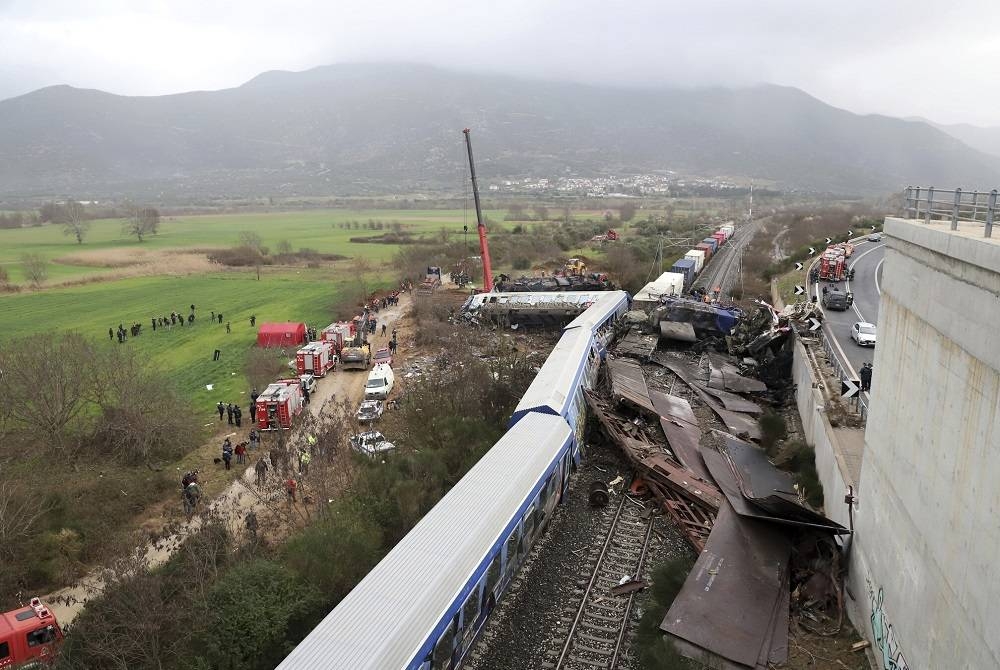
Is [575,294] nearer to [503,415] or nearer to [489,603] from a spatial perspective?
[503,415]

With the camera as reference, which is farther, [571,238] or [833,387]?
[571,238]

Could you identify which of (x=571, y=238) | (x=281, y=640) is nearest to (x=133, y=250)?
(x=571, y=238)

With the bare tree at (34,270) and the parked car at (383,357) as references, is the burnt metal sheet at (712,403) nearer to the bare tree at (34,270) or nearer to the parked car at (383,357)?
the parked car at (383,357)

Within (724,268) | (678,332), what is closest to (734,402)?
(678,332)

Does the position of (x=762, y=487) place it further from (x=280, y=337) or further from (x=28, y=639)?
(x=280, y=337)

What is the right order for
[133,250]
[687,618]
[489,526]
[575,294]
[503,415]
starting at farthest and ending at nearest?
[133,250] → [575,294] → [503,415] → [489,526] → [687,618]

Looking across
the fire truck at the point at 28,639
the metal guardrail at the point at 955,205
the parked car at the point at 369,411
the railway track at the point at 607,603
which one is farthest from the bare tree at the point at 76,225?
the metal guardrail at the point at 955,205
